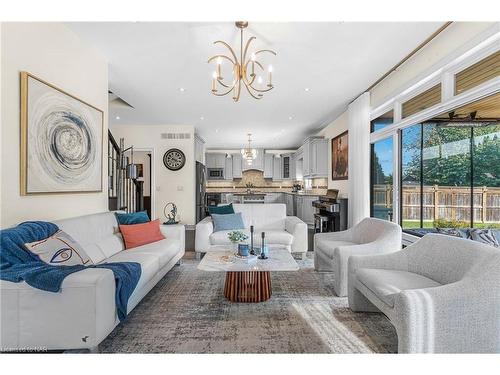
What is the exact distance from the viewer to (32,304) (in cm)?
189

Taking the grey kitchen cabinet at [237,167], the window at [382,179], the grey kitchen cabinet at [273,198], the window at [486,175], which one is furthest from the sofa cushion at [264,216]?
the grey kitchen cabinet at [237,167]

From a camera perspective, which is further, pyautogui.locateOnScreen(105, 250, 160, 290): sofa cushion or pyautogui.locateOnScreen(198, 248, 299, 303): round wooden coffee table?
pyautogui.locateOnScreen(198, 248, 299, 303): round wooden coffee table

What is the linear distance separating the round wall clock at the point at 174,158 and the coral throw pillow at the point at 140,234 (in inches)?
152

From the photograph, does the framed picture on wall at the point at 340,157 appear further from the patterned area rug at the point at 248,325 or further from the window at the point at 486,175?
the patterned area rug at the point at 248,325

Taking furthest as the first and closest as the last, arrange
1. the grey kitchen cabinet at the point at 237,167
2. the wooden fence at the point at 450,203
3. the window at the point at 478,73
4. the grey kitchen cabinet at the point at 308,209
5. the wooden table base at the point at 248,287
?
1. the grey kitchen cabinet at the point at 237,167
2. the grey kitchen cabinet at the point at 308,209
3. the wooden fence at the point at 450,203
4. the wooden table base at the point at 248,287
5. the window at the point at 478,73

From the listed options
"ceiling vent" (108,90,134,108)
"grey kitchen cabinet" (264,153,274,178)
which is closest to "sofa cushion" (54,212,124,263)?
"ceiling vent" (108,90,134,108)

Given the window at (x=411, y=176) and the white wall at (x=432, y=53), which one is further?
the window at (x=411, y=176)

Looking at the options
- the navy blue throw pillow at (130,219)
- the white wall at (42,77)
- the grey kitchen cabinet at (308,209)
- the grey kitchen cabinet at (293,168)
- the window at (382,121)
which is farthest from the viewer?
the grey kitchen cabinet at (293,168)

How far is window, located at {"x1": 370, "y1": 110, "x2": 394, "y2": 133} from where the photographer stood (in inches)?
177

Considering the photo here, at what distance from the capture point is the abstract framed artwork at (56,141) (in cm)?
250

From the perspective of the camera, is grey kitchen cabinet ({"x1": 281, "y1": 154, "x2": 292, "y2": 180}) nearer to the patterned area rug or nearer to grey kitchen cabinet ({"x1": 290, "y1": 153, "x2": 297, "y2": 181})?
grey kitchen cabinet ({"x1": 290, "y1": 153, "x2": 297, "y2": 181})

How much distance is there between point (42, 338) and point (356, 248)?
2845 mm

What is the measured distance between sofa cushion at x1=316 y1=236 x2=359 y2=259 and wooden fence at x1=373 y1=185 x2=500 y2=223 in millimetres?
1137
